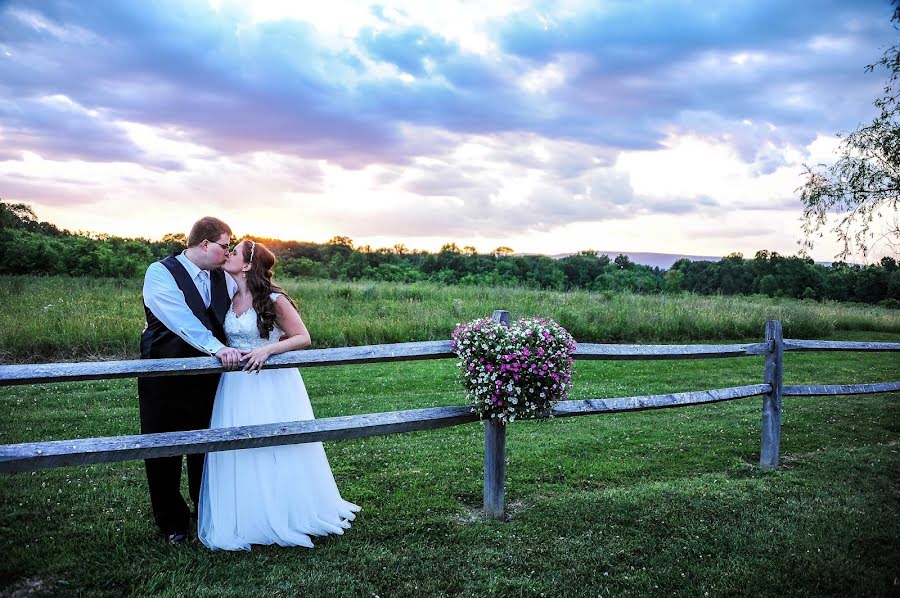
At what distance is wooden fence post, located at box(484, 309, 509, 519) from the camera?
520 centimetres

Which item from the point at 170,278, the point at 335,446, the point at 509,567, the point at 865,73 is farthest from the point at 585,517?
the point at 865,73

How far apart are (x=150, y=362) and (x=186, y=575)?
1528 millimetres

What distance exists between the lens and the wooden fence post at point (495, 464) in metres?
5.20

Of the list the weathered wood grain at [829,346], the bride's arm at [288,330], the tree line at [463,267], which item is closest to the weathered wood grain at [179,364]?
the bride's arm at [288,330]

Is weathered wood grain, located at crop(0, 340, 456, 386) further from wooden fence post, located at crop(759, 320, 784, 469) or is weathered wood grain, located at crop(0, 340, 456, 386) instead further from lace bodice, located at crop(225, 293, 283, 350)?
wooden fence post, located at crop(759, 320, 784, 469)

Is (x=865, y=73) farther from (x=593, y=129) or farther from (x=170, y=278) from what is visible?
(x=170, y=278)

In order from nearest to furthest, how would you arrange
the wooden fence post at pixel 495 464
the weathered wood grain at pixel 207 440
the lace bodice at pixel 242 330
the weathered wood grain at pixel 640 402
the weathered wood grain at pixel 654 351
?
the weathered wood grain at pixel 207 440
the lace bodice at pixel 242 330
the wooden fence post at pixel 495 464
the weathered wood grain at pixel 640 402
the weathered wood grain at pixel 654 351

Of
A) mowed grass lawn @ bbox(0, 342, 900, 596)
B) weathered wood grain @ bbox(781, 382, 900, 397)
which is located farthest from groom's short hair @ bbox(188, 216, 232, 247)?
weathered wood grain @ bbox(781, 382, 900, 397)

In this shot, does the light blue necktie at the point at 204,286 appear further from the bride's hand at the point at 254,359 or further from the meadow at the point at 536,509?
the meadow at the point at 536,509

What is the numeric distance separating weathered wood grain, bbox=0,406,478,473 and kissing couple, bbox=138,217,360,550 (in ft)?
1.57

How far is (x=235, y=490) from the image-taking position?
4.67 metres

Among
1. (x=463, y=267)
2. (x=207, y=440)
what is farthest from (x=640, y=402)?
(x=463, y=267)

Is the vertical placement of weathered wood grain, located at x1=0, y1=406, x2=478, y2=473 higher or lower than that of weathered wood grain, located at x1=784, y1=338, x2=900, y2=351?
lower

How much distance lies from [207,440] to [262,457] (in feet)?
2.16
